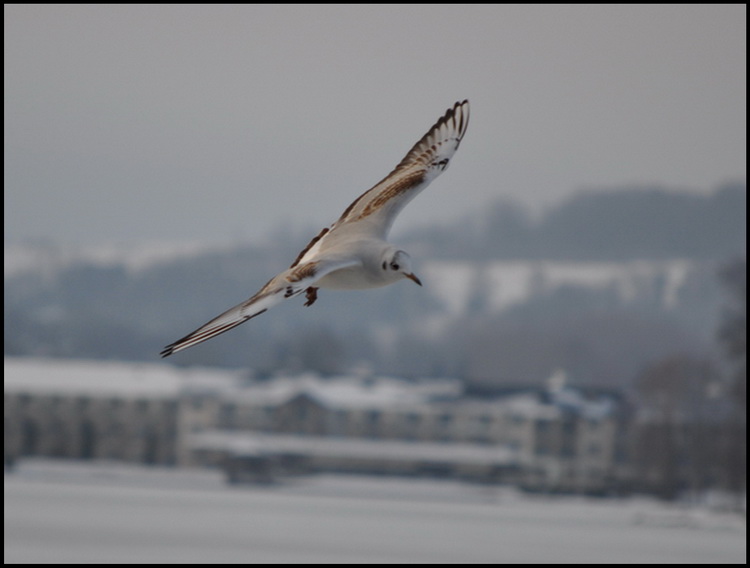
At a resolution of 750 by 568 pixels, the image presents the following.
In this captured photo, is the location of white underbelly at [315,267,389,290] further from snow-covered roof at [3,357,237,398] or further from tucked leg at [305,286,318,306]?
snow-covered roof at [3,357,237,398]

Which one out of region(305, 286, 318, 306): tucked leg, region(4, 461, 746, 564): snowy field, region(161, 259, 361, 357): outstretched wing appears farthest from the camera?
region(4, 461, 746, 564): snowy field

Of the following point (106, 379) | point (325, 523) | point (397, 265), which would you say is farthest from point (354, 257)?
point (106, 379)

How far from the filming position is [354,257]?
4.51 meters

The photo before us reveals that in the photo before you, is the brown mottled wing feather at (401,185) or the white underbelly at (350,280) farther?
the brown mottled wing feather at (401,185)

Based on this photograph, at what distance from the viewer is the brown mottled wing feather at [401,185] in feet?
16.8

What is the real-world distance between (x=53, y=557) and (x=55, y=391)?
130 ft

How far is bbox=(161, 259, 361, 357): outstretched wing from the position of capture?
412 centimetres

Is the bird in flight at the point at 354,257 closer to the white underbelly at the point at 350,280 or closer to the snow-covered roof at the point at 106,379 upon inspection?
the white underbelly at the point at 350,280

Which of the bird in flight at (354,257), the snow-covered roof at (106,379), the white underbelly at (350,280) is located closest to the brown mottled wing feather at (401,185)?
the bird in flight at (354,257)

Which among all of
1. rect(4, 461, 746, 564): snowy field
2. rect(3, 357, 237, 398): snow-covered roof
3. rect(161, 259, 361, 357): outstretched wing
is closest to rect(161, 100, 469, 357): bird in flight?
rect(161, 259, 361, 357): outstretched wing

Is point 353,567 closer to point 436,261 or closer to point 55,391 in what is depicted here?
point 55,391

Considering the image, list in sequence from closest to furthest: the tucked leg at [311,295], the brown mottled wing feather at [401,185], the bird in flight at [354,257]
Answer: the bird in flight at [354,257] → the tucked leg at [311,295] → the brown mottled wing feather at [401,185]

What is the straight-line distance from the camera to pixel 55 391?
73.3 metres

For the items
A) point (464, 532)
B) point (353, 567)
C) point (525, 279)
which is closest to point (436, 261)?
point (525, 279)
